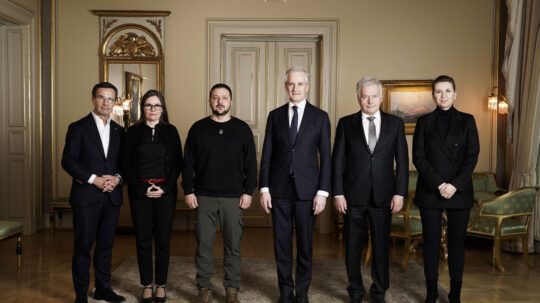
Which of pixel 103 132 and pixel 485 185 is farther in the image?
pixel 485 185

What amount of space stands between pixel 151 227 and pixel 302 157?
1163mm

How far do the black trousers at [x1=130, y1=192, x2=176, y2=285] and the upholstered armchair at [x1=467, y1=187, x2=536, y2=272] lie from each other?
2888 millimetres

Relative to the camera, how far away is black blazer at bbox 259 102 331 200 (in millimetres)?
3125

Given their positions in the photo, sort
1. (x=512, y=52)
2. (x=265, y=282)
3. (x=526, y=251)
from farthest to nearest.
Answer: (x=512, y=52), (x=526, y=251), (x=265, y=282)

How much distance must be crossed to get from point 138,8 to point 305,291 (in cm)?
438

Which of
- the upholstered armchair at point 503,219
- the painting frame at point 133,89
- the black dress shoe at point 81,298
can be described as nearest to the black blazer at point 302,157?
the black dress shoe at point 81,298

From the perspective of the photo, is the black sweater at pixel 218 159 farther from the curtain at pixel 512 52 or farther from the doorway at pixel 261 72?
the curtain at pixel 512 52

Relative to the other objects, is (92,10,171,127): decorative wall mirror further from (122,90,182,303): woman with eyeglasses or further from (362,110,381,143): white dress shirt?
(362,110,381,143): white dress shirt

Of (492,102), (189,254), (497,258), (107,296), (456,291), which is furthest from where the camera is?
(492,102)

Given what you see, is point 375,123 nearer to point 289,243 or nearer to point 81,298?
point 289,243

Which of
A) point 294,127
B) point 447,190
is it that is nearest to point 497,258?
point 447,190

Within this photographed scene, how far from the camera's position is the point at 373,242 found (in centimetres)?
317

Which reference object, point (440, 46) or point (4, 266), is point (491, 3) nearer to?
point (440, 46)

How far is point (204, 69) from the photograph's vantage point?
6.04 meters
